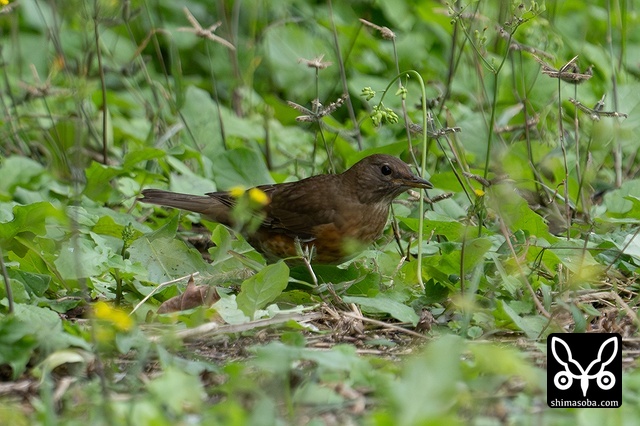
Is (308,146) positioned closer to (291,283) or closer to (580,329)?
(291,283)

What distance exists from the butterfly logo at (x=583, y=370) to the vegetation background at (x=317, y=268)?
3.5 inches

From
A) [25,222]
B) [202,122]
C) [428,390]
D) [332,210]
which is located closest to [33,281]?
[25,222]

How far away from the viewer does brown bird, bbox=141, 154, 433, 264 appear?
600cm

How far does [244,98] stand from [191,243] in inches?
96.9

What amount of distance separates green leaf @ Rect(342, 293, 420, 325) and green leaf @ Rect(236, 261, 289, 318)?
1.29 feet

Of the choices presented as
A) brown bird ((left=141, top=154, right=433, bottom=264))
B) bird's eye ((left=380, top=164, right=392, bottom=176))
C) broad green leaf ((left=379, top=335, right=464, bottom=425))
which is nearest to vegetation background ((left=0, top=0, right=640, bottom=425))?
broad green leaf ((left=379, top=335, right=464, bottom=425))

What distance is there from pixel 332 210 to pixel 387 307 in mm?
1386

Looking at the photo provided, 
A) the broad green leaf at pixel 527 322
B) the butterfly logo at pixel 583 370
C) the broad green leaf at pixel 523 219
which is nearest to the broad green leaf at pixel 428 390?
the butterfly logo at pixel 583 370

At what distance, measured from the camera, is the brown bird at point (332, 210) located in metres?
6.00

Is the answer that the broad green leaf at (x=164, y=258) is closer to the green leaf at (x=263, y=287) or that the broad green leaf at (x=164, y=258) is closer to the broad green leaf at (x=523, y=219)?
the green leaf at (x=263, y=287)

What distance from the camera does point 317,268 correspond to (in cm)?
555

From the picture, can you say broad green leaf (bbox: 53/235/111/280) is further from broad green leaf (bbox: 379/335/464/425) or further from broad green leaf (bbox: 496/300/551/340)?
broad green leaf (bbox: 379/335/464/425)

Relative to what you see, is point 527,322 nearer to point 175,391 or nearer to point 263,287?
point 263,287

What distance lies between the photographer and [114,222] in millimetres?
6043
